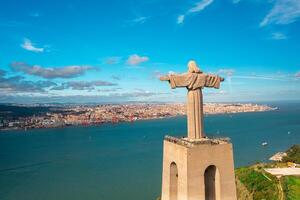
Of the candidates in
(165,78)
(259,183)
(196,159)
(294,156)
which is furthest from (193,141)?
(294,156)

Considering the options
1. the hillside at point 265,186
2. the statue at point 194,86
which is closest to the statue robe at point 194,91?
the statue at point 194,86

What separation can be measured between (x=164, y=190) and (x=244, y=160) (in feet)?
92.6

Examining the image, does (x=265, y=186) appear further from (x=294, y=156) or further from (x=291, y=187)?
(x=294, y=156)

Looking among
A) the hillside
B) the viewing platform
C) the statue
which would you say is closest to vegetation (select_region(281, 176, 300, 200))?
the hillside

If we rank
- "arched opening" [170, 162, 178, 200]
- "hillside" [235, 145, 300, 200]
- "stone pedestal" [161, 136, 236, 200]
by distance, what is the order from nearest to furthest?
1. "stone pedestal" [161, 136, 236, 200]
2. "arched opening" [170, 162, 178, 200]
3. "hillside" [235, 145, 300, 200]

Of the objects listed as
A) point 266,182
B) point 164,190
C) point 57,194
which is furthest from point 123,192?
point 164,190

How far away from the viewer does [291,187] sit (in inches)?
569

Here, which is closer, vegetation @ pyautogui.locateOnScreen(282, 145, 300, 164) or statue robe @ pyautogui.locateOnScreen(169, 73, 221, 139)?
Answer: statue robe @ pyautogui.locateOnScreen(169, 73, 221, 139)

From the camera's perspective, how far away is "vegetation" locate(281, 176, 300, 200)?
13.8 metres

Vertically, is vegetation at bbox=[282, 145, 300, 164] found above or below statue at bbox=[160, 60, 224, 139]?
below

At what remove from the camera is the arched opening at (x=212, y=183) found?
Result: 469 centimetres

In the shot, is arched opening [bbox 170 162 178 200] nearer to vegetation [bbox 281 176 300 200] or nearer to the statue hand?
the statue hand

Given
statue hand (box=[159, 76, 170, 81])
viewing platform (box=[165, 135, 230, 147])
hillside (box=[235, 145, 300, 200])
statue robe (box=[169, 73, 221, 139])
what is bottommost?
hillside (box=[235, 145, 300, 200])

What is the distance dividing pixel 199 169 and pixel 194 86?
1.12m
